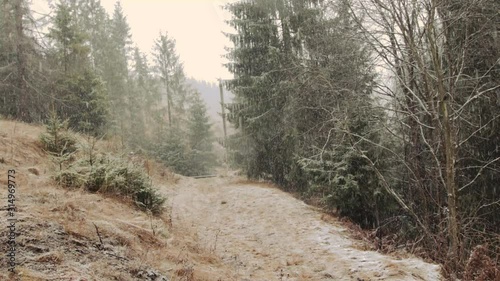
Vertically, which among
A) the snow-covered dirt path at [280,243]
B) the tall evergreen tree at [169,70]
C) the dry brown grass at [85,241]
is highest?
the tall evergreen tree at [169,70]

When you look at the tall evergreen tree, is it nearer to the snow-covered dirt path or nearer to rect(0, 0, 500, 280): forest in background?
rect(0, 0, 500, 280): forest in background

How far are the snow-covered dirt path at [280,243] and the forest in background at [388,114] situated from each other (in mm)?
941

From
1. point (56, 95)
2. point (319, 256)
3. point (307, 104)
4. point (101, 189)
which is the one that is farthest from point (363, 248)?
point (56, 95)

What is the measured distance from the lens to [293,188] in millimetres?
16594

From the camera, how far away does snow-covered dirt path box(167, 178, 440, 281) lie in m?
5.89

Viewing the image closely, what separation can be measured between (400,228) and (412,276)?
17.5 feet

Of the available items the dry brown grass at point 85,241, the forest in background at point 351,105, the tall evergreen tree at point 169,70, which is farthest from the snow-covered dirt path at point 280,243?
the tall evergreen tree at point 169,70

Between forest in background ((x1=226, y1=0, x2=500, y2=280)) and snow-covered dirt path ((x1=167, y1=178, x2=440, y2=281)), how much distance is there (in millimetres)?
941

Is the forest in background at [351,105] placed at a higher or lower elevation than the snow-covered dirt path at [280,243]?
higher

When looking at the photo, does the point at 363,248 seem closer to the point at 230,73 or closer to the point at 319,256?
the point at 319,256

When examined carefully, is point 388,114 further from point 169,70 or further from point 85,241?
point 169,70

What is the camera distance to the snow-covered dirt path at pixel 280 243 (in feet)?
19.3

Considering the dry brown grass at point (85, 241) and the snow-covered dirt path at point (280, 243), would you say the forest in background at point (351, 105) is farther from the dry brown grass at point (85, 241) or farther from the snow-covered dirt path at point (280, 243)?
the dry brown grass at point (85, 241)

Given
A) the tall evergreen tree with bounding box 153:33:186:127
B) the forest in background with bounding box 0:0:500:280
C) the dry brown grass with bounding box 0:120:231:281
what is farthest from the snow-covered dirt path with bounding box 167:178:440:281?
the tall evergreen tree with bounding box 153:33:186:127
